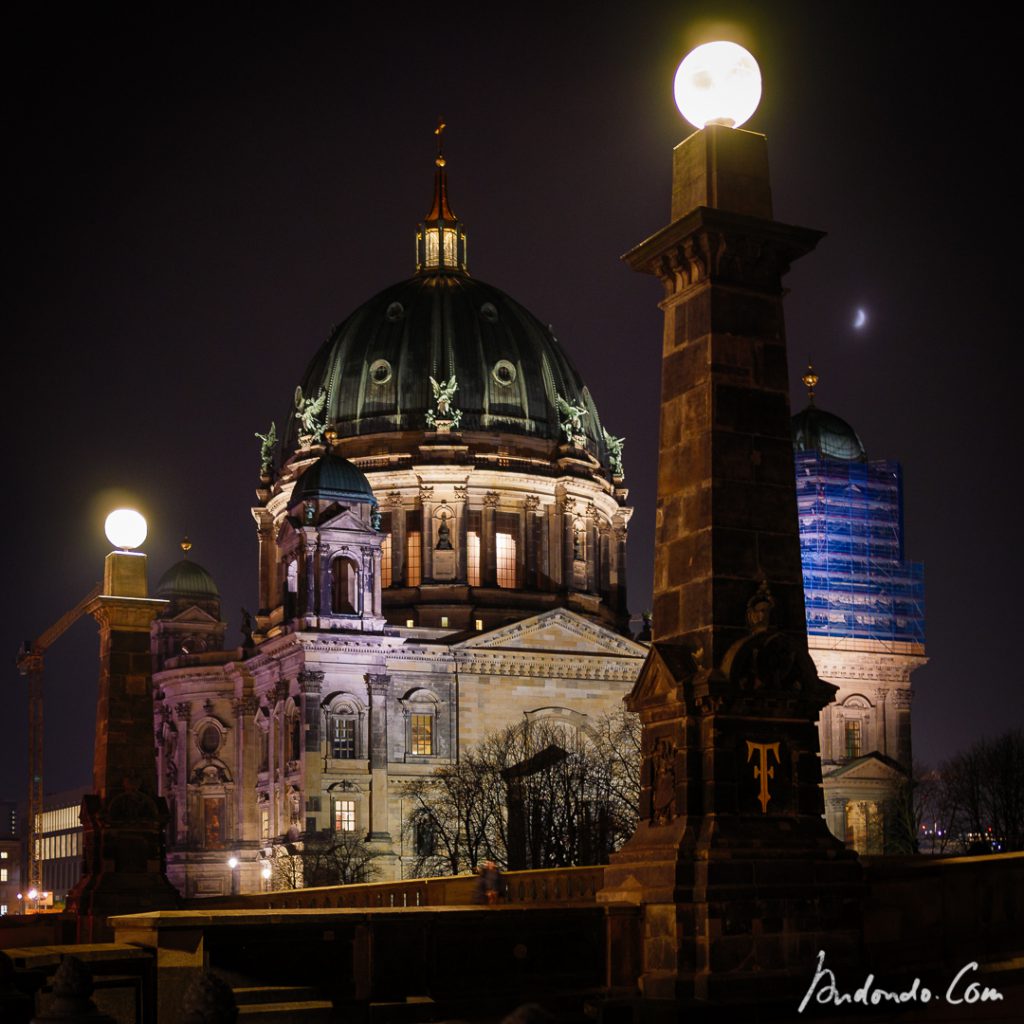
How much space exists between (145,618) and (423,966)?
15.3 m

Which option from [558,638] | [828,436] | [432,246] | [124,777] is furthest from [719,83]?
[432,246]

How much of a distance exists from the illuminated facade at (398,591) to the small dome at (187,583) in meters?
0.18

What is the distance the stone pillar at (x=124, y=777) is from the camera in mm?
33750

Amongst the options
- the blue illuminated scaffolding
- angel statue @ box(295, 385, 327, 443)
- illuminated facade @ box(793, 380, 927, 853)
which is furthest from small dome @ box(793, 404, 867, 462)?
angel statue @ box(295, 385, 327, 443)

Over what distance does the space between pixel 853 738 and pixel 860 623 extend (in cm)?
749

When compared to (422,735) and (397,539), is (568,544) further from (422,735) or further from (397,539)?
(422,735)

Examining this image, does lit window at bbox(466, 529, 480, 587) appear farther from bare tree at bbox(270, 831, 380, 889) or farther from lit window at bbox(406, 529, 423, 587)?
bare tree at bbox(270, 831, 380, 889)

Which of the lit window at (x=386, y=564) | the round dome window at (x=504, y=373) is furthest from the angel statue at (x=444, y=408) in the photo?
the lit window at (x=386, y=564)

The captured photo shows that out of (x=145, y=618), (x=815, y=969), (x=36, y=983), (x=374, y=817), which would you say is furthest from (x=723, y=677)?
(x=374, y=817)

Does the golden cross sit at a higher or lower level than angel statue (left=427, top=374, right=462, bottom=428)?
lower

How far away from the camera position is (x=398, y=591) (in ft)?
344

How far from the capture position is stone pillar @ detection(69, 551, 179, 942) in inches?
1329

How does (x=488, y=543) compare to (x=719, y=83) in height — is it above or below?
above

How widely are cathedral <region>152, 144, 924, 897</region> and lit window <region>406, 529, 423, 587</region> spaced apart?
164 mm
